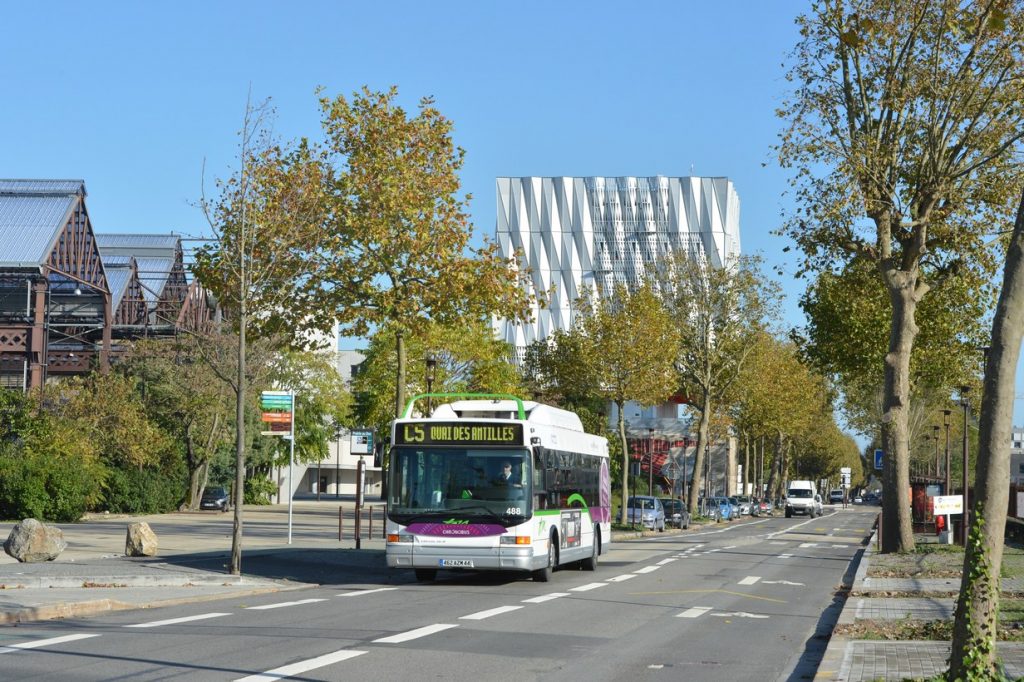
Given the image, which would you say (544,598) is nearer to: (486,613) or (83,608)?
(486,613)

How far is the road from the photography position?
10805 mm

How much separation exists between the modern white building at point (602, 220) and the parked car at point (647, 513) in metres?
118

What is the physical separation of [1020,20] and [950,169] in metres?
3.50

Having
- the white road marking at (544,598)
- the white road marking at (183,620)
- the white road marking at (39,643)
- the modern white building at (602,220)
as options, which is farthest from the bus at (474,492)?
the modern white building at (602,220)

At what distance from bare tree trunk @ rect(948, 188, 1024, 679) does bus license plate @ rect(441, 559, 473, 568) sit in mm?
13171

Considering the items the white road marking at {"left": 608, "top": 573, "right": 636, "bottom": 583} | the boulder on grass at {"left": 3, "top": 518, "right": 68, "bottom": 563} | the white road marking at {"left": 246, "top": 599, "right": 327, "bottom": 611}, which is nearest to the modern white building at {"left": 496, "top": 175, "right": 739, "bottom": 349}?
the white road marking at {"left": 608, "top": 573, "right": 636, "bottom": 583}

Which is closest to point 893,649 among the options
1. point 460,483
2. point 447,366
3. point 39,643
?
point 39,643

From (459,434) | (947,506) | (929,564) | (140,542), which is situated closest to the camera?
(459,434)

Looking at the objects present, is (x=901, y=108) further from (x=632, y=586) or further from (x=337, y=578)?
(x=337, y=578)

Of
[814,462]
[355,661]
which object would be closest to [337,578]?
[355,661]

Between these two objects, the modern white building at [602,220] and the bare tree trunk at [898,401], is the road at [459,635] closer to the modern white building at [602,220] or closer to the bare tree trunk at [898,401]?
the bare tree trunk at [898,401]

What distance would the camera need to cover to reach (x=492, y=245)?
93.1 feet

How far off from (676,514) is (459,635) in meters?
48.3

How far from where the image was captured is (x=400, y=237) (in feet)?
90.0
